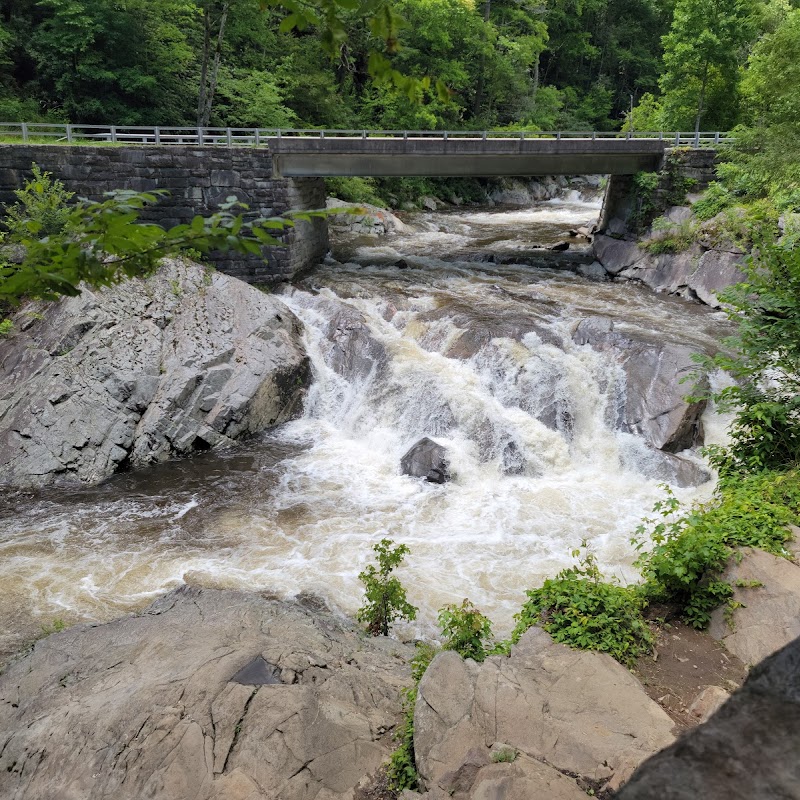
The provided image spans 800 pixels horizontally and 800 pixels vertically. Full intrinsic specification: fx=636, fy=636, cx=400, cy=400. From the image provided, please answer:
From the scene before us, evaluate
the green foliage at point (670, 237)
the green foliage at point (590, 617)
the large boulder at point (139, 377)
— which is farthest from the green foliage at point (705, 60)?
the green foliage at point (590, 617)

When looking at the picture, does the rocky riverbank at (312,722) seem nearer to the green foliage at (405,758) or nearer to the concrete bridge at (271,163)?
the green foliage at (405,758)

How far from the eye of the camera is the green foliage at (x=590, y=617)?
221 inches

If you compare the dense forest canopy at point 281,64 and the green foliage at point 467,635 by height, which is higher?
the dense forest canopy at point 281,64

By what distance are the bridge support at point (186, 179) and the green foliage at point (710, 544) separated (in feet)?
44.8

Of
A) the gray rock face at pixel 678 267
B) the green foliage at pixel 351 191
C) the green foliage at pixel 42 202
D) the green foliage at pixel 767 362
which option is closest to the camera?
the green foliage at pixel 767 362

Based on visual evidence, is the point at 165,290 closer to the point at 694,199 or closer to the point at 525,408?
the point at 525,408

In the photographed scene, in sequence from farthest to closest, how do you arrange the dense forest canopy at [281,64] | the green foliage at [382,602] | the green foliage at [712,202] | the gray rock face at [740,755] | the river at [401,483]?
the dense forest canopy at [281,64] < the green foliage at [712,202] < the river at [401,483] < the green foliage at [382,602] < the gray rock face at [740,755]

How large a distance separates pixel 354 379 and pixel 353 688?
34.1 ft

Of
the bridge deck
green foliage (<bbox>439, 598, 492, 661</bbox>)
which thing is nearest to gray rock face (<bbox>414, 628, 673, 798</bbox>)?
green foliage (<bbox>439, 598, 492, 661</bbox>)

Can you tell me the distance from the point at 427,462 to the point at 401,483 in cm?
69

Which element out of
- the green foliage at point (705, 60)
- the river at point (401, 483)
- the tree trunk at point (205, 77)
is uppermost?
the green foliage at point (705, 60)

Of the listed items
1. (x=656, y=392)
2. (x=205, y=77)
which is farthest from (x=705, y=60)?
(x=656, y=392)

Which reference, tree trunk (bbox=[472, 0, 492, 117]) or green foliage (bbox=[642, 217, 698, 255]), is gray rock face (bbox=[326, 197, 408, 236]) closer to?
green foliage (bbox=[642, 217, 698, 255])

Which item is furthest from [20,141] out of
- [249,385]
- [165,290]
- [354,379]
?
[354,379]
